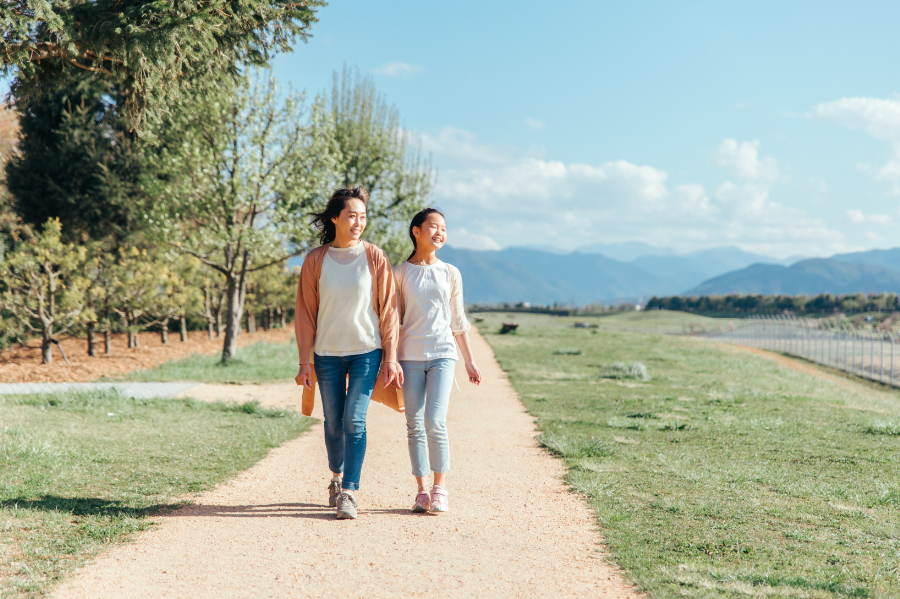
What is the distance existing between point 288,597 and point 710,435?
249 inches

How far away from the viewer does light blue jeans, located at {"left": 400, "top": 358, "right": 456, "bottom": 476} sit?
477 centimetres

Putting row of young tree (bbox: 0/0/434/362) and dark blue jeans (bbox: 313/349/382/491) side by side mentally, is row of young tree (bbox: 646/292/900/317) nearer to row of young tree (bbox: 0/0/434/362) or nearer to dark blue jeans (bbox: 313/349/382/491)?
row of young tree (bbox: 0/0/434/362)

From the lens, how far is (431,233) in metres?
4.84

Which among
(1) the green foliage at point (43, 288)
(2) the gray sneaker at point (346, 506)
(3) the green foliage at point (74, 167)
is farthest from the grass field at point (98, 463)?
(3) the green foliage at point (74, 167)

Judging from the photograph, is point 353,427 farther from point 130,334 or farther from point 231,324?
point 130,334

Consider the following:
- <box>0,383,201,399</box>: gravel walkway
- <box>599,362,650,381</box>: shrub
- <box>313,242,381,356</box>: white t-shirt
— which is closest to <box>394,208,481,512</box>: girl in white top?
<box>313,242,381,356</box>: white t-shirt

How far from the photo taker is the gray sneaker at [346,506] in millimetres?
4762

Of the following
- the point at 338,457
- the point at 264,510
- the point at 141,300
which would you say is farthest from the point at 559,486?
the point at 141,300

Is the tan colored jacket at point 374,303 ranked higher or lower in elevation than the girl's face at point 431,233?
lower

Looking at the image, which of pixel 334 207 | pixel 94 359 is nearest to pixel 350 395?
pixel 334 207

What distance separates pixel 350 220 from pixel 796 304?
79591 millimetres

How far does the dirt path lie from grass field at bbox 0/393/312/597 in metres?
0.25

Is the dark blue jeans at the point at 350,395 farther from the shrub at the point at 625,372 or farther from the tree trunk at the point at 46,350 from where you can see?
the tree trunk at the point at 46,350

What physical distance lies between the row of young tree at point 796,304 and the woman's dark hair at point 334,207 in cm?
7326
